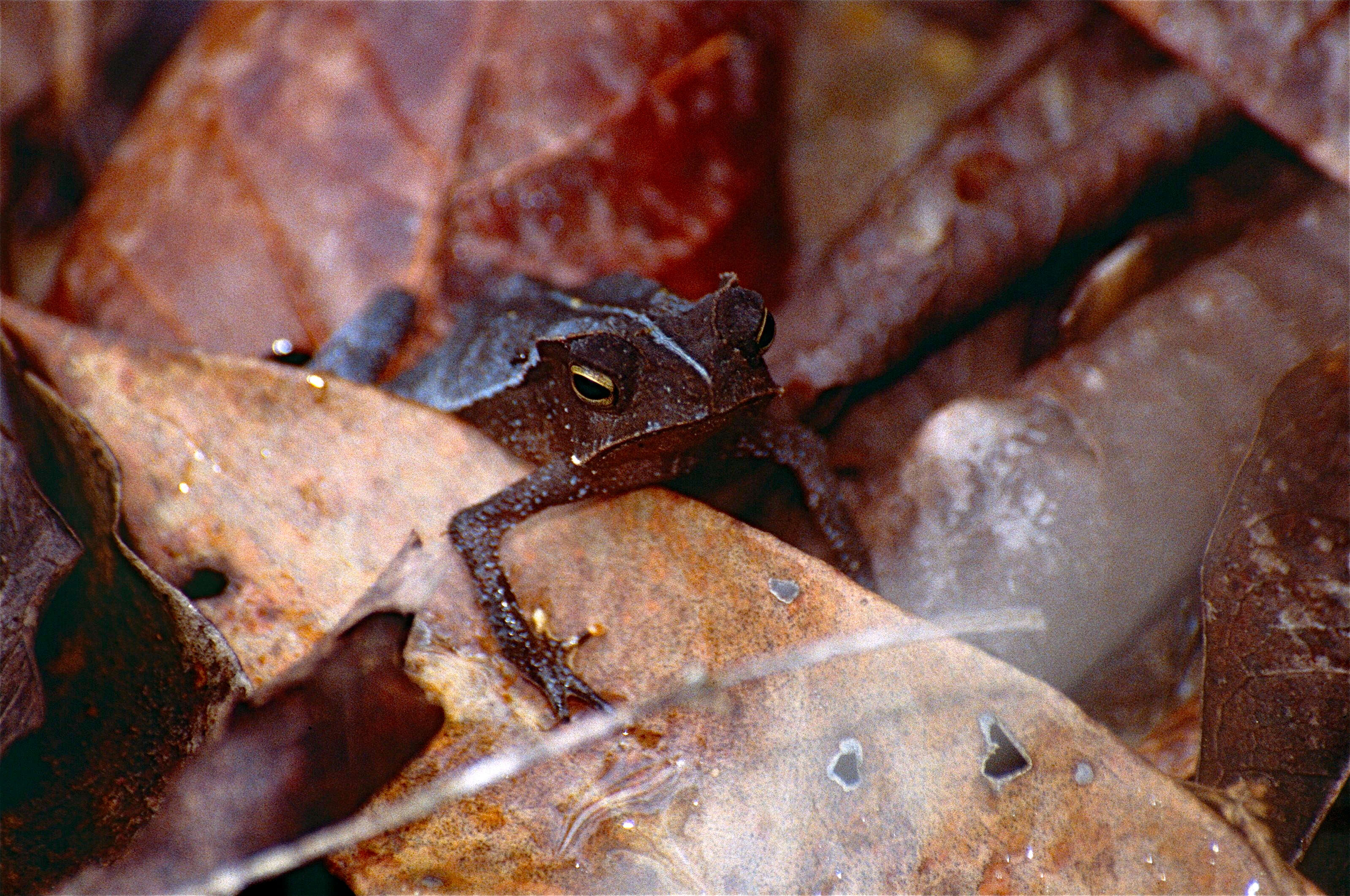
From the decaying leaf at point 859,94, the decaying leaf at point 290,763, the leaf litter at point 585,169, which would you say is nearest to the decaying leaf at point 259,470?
the decaying leaf at point 290,763

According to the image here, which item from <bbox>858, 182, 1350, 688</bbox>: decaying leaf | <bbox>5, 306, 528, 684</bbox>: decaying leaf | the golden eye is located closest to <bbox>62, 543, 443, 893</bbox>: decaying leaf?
<bbox>5, 306, 528, 684</bbox>: decaying leaf

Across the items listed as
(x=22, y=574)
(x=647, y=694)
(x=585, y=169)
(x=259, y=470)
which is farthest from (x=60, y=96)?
(x=647, y=694)

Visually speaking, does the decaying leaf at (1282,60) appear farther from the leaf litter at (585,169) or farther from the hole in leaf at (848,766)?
the hole in leaf at (848,766)

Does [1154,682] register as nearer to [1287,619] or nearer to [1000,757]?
[1287,619]

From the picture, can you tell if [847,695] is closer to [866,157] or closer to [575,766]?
[575,766]

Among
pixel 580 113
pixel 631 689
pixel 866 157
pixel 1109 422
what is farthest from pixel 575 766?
pixel 866 157

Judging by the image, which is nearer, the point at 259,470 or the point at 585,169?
the point at 259,470

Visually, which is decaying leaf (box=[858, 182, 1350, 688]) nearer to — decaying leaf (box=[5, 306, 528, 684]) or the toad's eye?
the toad's eye
